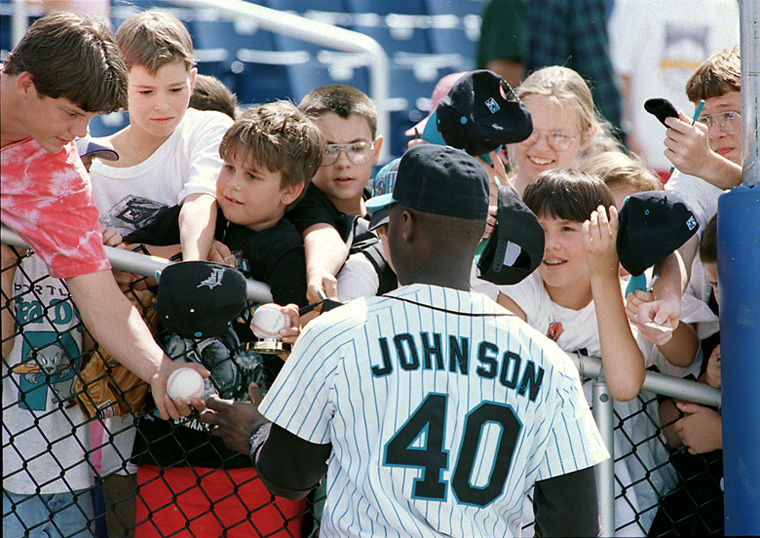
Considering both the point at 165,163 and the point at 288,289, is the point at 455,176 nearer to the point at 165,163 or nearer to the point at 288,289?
the point at 288,289

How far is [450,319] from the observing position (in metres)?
1.66

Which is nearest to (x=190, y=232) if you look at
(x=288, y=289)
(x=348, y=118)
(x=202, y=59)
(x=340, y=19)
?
(x=288, y=289)

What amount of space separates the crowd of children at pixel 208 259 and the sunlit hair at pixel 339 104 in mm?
321

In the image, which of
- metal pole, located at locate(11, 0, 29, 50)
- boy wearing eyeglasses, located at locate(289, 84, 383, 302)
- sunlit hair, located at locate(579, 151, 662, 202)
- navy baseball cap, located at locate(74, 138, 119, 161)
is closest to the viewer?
navy baseball cap, located at locate(74, 138, 119, 161)

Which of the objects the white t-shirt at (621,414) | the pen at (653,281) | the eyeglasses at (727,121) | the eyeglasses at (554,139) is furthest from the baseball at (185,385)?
the eyeglasses at (727,121)

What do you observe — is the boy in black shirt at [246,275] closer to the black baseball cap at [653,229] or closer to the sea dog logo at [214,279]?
the sea dog logo at [214,279]

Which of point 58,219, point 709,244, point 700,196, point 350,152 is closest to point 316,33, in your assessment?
point 350,152

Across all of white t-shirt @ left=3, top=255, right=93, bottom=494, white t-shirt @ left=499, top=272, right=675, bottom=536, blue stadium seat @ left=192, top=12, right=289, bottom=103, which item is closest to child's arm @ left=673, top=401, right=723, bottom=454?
white t-shirt @ left=499, top=272, right=675, bottom=536

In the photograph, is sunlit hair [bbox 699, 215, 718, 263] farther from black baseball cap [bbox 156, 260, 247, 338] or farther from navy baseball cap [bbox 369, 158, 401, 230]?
black baseball cap [bbox 156, 260, 247, 338]

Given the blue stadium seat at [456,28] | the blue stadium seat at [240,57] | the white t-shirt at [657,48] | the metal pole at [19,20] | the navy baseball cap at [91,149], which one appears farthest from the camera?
the blue stadium seat at [456,28]

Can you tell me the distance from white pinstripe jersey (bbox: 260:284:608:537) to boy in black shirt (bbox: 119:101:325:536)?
1.83 ft

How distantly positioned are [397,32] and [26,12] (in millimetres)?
3165

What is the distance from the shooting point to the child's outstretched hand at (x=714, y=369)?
225cm

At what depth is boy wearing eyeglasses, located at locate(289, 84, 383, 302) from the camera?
249 centimetres
